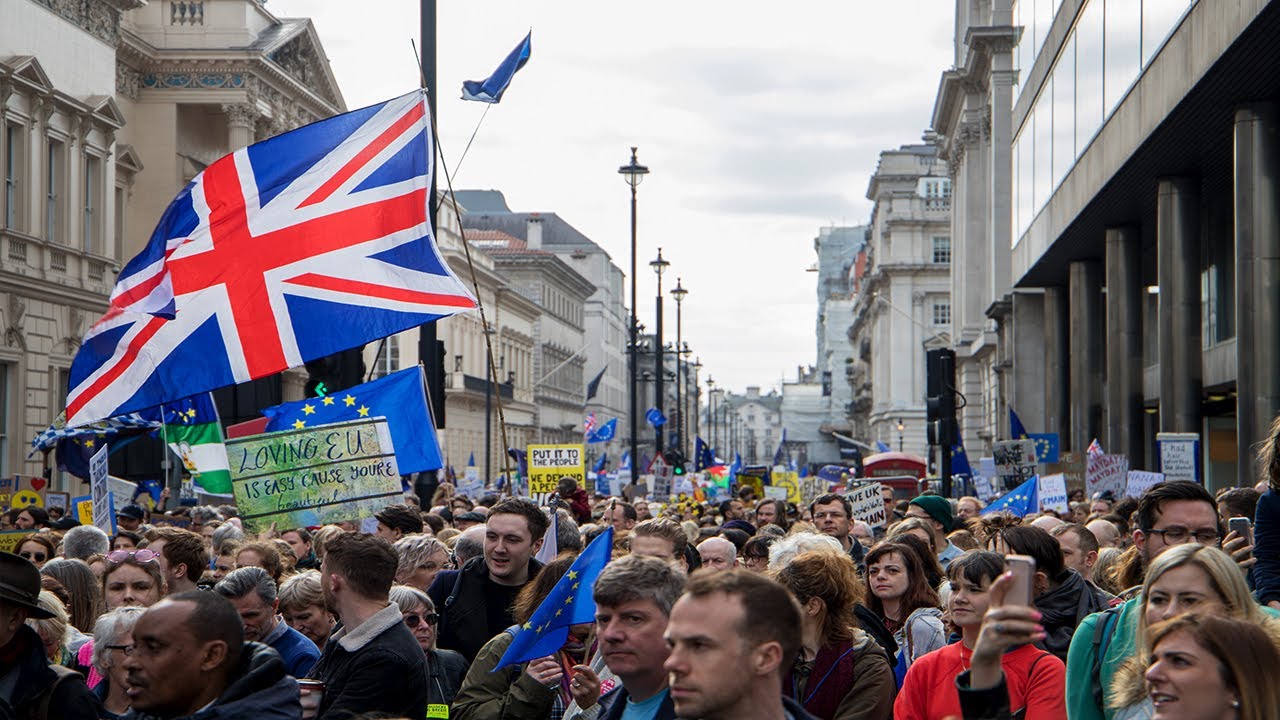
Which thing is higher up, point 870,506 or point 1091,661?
point 870,506

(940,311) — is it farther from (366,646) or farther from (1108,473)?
(366,646)

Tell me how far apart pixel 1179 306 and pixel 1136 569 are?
825 inches

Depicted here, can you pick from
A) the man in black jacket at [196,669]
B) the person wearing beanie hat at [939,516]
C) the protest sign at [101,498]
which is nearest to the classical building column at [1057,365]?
the protest sign at [101,498]

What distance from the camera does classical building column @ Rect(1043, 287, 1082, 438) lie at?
42.4 meters

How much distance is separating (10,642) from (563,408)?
359 feet

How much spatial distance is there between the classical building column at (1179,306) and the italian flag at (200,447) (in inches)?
586

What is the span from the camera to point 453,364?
3169 inches

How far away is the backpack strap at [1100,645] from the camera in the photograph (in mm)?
5488

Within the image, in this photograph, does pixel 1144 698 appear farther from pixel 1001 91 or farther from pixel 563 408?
pixel 563 408

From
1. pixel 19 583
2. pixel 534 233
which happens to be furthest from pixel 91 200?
pixel 534 233

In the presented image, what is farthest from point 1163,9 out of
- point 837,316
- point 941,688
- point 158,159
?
point 837,316

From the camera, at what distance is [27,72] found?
107 ft

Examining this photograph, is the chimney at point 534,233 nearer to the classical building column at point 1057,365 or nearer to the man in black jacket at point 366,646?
the classical building column at point 1057,365

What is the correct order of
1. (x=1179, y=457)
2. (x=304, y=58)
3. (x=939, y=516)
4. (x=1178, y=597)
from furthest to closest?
(x=304, y=58) < (x=1179, y=457) < (x=939, y=516) < (x=1178, y=597)
